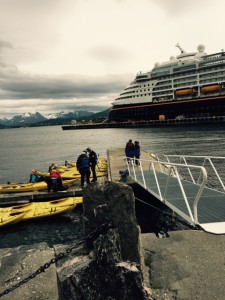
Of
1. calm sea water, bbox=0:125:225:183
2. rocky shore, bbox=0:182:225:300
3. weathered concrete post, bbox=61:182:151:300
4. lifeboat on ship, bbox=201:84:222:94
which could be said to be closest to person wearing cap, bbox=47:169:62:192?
rocky shore, bbox=0:182:225:300

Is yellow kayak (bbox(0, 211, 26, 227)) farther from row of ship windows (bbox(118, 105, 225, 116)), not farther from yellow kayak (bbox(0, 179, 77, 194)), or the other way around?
row of ship windows (bbox(118, 105, 225, 116))

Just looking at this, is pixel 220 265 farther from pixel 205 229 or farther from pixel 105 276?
pixel 105 276

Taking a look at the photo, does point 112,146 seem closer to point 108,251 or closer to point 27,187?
point 27,187

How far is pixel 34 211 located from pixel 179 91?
8879 cm

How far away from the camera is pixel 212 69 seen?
302 feet

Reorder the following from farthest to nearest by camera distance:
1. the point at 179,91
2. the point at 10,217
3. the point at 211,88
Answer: the point at 179,91
the point at 211,88
the point at 10,217

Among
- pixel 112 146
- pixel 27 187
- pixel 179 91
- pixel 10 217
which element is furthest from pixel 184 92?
pixel 10 217

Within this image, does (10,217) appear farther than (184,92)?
No

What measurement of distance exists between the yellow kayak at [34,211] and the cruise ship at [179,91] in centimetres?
8360

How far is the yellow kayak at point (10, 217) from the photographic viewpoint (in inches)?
548

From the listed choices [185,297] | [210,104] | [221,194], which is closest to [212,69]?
[210,104]

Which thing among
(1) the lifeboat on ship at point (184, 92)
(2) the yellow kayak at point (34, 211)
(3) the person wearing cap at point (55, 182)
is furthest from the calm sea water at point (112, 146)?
(1) the lifeboat on ship at point (184, 92)

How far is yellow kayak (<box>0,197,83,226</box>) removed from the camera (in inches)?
554

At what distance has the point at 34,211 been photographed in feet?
48.3
